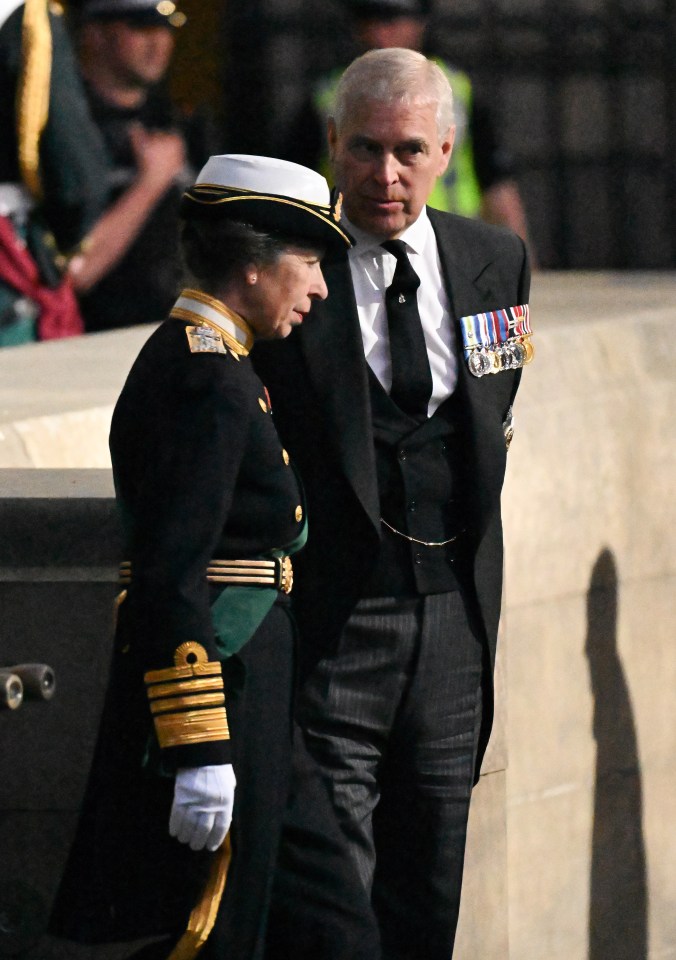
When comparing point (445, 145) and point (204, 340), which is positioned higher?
point (445, 145)

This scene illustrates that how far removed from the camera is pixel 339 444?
3.21m

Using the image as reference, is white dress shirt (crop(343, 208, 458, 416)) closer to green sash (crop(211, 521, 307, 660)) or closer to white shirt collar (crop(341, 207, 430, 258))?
white shirt collar (crop(341, 207, 430, 258))

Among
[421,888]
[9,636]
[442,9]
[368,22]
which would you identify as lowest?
[421,888]

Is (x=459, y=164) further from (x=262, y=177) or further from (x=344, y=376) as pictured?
(x=262, y=177)

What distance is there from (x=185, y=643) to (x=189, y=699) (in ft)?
0.26

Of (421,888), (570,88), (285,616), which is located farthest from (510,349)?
(570,88)

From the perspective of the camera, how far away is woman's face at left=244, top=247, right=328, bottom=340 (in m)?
2.94

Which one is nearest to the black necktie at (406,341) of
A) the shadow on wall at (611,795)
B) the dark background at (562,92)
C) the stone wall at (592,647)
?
the stone wall at (592,647)

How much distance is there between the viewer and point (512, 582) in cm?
459

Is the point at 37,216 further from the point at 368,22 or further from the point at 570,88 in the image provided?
the point at 570,88

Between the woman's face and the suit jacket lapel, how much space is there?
0.88 ft

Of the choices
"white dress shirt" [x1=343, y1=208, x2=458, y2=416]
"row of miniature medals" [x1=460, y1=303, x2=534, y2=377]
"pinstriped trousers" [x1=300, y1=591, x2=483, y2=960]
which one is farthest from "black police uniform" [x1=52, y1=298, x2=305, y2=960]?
"row of miniature medals" [x1=460, y1=303, x2=534, y2=377]

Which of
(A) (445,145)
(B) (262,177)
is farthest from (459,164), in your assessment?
(B) (262,177)

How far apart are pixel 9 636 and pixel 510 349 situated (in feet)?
3.10
